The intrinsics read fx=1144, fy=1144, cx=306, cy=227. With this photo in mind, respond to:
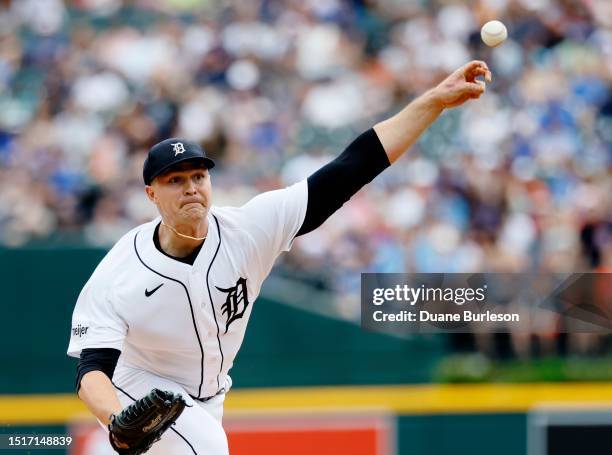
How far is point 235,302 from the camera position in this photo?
442 centimetres

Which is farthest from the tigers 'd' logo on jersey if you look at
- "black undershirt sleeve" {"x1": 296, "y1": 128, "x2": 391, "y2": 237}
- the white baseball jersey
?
"black undershirt sleeve" {"x1": 296, "y1": 128, "x2": 391, "y2": 237}

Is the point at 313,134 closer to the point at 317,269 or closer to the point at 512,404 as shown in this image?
the point at 317,269

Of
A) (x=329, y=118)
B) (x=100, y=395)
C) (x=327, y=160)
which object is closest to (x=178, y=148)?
(x=100, y=395)

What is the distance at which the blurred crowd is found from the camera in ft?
27.0

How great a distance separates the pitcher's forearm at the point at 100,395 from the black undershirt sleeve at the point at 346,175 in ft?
3.35

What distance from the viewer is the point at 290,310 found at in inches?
284

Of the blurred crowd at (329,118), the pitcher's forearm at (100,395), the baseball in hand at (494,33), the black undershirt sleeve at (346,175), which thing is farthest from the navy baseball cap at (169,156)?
the blurred crowd at (329,118)

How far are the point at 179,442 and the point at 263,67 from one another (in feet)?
20.4

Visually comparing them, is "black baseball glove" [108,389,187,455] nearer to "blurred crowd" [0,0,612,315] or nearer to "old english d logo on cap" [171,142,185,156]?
"old english d logo on cap" [171,142,185,156]

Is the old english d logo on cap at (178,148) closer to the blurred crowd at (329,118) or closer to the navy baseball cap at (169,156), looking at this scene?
the navy baseball cap at (169,156)

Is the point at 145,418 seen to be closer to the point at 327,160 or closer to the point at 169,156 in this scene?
the point at 169,156

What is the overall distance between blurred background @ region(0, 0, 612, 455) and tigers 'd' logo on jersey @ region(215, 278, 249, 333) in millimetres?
2446

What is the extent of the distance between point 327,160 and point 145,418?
214 inches

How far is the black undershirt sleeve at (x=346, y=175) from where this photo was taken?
4.37 meters
